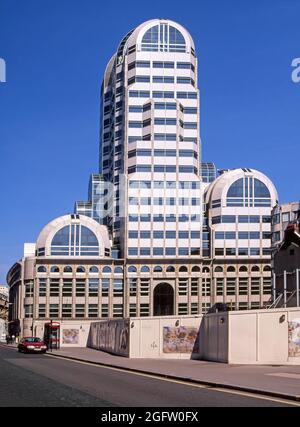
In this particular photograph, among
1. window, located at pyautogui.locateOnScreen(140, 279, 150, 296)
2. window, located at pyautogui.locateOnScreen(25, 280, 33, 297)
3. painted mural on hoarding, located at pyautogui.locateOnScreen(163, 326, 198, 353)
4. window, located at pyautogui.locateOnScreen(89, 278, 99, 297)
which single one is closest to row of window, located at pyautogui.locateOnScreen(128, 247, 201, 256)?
window, located at pyautogui.locateOnScreen(140, 279, 150, 296)

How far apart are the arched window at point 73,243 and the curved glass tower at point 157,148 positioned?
5.03m

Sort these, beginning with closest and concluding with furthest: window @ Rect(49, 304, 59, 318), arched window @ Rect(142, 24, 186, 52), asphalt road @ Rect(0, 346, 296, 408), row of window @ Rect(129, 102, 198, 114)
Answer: asphalt road @ Rect(0, 346, 296, 408)
window @ Rect(49, 304, 59, 318)
row of window @ Rect(129, 102, 198, 114)
arched window @ Rect(142, 24, 186, 52)

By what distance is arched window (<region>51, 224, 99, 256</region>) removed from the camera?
112188mm

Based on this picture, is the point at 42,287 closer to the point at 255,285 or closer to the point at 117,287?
the point at 117,287

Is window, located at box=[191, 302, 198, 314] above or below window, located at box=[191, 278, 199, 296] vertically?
below

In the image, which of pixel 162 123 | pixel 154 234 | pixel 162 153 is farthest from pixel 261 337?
pixel 162 123

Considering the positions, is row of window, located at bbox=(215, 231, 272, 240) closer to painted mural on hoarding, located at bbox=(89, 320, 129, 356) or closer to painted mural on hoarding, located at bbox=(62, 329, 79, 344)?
painted mural on hoarding, located at bbox=(62, 329, 79, 344)

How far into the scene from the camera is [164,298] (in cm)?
11225

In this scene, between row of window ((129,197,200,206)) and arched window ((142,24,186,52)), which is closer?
row of window ((129,197,200,206))

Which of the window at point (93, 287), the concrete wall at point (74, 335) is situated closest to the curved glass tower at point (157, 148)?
the window at point (93, 287)

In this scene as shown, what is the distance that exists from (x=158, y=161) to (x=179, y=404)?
9966 cm

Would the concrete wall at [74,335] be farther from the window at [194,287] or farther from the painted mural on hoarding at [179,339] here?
the window at [194,287]

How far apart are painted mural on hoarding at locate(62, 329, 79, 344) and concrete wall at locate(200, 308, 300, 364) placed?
4431cm
